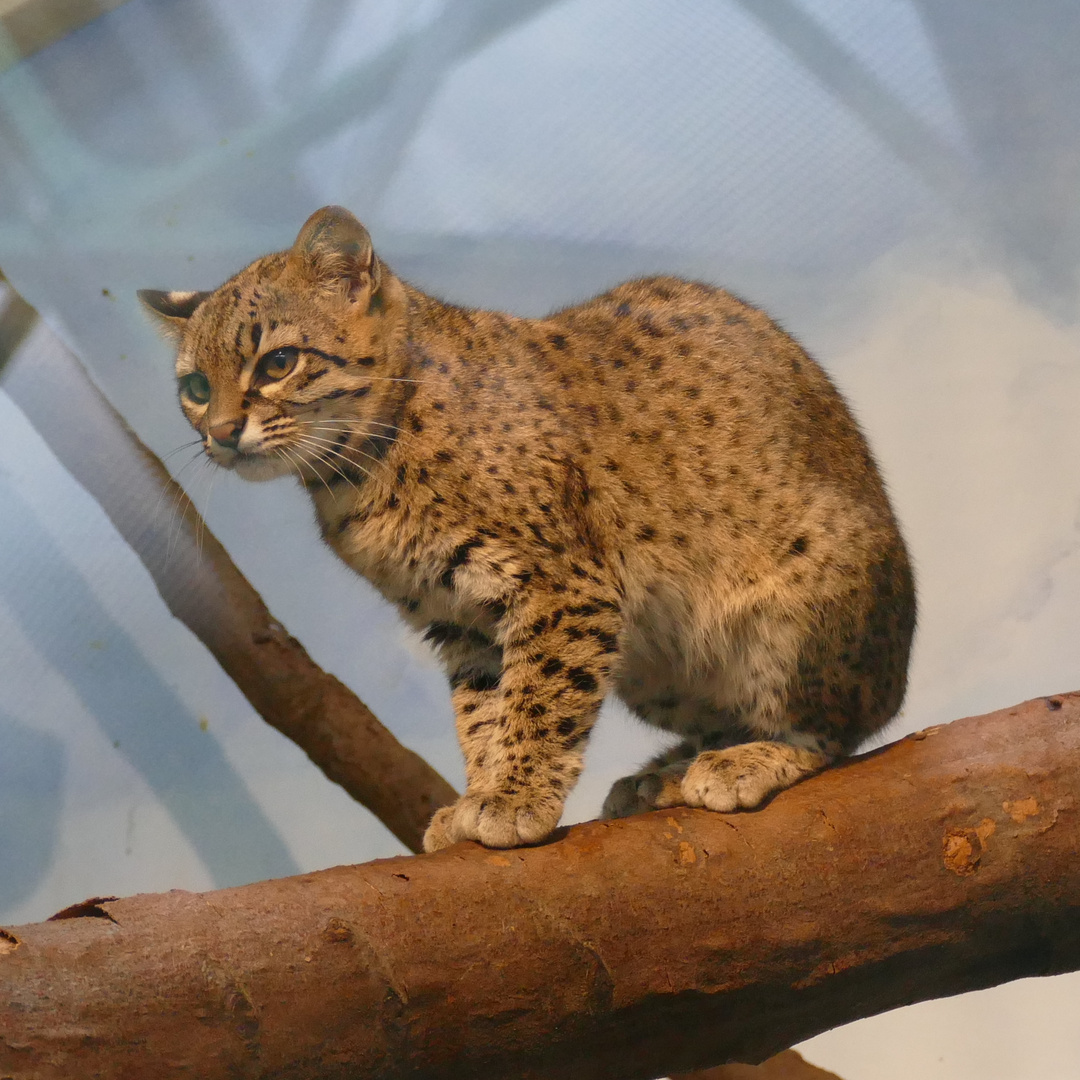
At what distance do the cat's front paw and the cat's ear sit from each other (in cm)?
134

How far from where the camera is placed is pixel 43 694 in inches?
153

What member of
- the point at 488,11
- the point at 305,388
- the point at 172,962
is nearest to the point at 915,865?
the point at 172,962

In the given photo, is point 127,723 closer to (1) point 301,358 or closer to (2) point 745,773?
(1) point 301,358

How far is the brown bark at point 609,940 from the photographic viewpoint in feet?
6.41

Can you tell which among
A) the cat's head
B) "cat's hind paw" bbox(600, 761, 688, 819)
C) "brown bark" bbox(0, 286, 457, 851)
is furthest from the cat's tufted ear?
"cat's hind paw" bbox(600, 761, 688, 819)

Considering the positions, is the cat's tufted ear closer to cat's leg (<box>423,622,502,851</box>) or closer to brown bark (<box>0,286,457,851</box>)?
brown bark (<box>0,286,457,851</box>)

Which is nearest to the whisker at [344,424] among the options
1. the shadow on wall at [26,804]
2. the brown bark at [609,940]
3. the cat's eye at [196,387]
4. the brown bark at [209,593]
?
the cat's eye at [196,387]

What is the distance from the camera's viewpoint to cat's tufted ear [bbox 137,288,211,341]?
10.1ft

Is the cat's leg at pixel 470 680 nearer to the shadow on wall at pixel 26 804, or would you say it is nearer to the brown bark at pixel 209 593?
the brown bark at pixel 209 593

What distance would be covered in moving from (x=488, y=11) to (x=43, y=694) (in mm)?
2799

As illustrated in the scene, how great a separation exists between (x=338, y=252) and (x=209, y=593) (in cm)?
153

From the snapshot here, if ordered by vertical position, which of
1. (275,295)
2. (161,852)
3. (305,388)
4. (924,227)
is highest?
(924,227)

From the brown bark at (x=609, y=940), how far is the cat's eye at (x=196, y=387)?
52.3 inches

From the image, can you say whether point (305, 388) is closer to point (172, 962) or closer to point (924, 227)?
point (172, 962)
